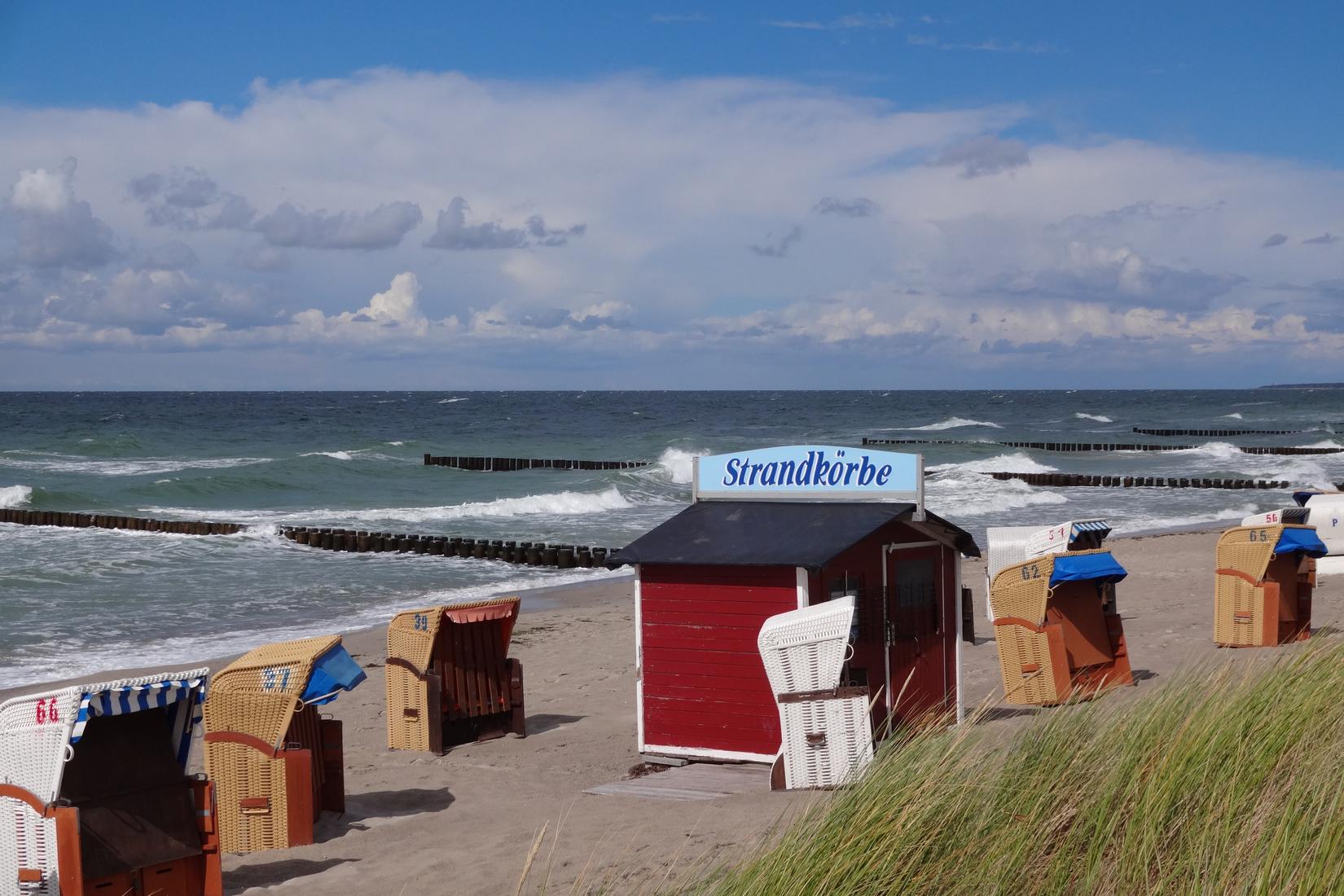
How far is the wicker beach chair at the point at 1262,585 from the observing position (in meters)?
15.6

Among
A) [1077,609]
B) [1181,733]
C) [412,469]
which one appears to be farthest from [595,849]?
[412,469]

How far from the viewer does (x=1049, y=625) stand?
12828 millimetres

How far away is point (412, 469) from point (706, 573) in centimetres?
5167

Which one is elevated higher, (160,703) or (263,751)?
(160,703)

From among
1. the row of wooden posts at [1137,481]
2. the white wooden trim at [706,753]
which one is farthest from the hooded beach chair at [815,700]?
the row of wooden posts at [1137,481]

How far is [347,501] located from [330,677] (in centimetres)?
3823

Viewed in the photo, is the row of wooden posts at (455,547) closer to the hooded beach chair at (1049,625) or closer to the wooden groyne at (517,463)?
the hooded beach chair at (1049,625)

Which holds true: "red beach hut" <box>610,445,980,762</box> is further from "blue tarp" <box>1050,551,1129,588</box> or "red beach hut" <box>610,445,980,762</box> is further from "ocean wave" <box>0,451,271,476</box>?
"ocean wave" <box>0,451,271,476</box>

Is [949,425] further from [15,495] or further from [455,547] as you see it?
[455,547]

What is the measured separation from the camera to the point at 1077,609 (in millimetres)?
13328

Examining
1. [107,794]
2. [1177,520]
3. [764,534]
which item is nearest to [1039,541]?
[764,534]

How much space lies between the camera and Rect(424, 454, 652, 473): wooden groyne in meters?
66.0

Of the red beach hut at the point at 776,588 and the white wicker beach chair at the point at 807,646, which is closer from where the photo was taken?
the white wicker beach chair at the point at 807,646

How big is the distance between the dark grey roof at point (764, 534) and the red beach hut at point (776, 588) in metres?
0.02
